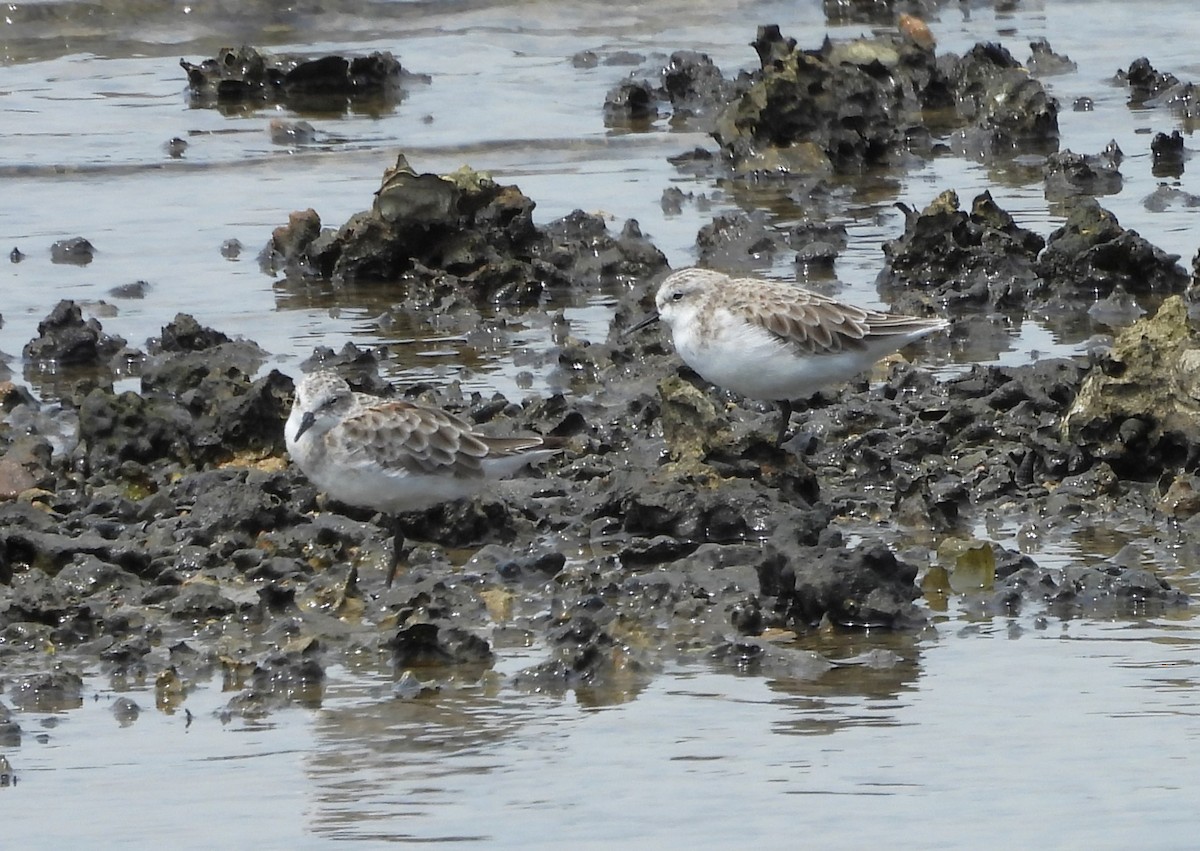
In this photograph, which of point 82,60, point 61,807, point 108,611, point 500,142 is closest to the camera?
point 61,807

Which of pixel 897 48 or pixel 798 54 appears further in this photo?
pixel 897 48

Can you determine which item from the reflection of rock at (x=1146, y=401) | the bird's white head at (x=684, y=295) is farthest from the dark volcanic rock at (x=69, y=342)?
the reflection of rock at (x=1146, y=401)

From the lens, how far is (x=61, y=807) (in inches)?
235

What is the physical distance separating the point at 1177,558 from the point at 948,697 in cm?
178

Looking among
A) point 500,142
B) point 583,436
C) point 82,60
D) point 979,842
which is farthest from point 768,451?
point 82,60

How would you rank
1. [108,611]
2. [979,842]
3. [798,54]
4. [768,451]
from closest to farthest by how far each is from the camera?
[979,842]
[108,611]
[768,451]
[798,54]

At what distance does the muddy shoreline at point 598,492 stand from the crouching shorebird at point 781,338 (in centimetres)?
21

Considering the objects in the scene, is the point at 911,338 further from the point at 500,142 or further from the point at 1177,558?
the point at 500,142

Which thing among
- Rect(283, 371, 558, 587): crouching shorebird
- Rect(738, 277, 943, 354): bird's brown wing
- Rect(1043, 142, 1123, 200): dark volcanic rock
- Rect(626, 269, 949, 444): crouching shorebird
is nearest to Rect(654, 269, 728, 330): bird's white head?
Rect(626, 269, 949, 444): crouching shorebird

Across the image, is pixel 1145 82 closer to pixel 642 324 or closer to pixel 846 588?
pixel 642 324

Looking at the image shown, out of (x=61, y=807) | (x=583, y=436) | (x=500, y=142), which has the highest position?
(x=500, y=142)

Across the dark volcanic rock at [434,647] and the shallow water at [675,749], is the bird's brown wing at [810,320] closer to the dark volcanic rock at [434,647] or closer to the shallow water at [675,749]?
the shallow water at [675,749]

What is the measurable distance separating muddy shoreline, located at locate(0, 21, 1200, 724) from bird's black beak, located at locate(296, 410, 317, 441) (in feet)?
1.10

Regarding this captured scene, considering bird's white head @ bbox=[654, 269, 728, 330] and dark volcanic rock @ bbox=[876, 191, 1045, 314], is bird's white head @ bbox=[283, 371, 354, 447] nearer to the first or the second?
bird's white head @ bbox=[654, 269, 728, 330]
